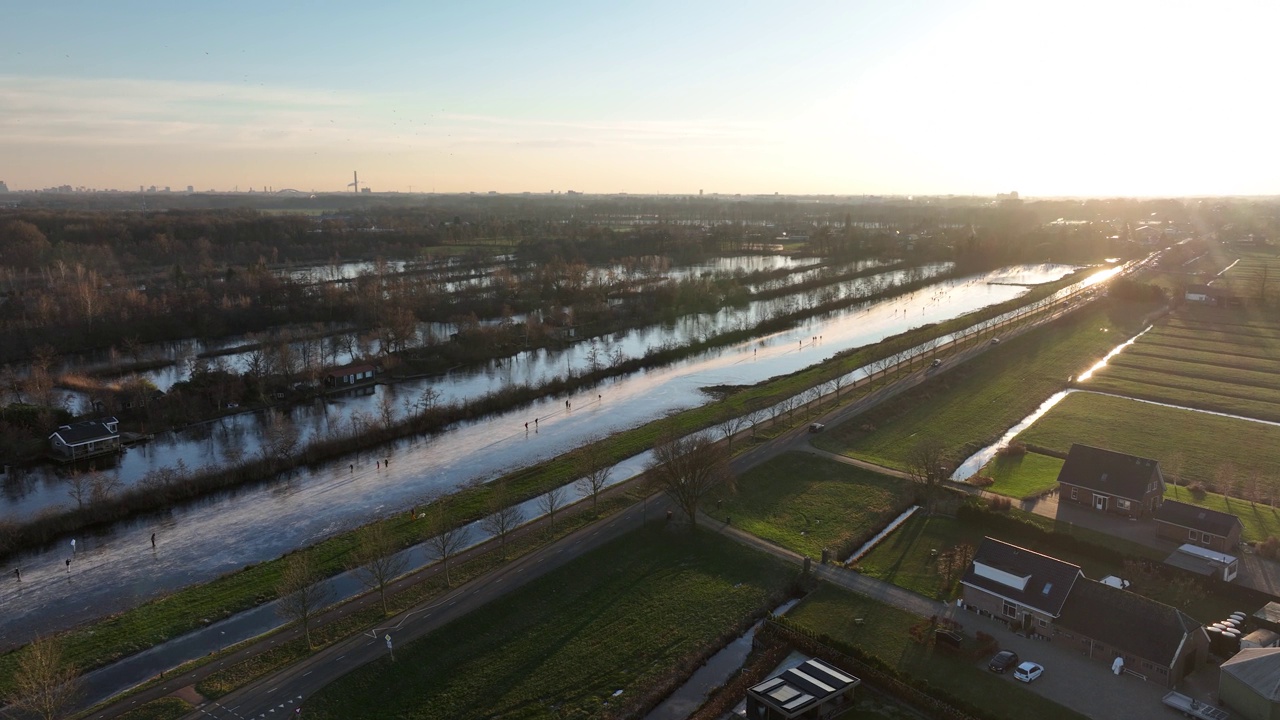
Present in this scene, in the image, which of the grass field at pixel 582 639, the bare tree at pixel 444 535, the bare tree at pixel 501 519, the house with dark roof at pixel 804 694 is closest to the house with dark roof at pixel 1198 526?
the grass field at pixel 582 639

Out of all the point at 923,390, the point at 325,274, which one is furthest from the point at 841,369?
the point at 325,274

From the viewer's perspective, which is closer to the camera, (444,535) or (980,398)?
(444,535)

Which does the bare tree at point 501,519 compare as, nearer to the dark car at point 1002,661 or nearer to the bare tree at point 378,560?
the bare tree at point 378,560

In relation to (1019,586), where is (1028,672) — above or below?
below

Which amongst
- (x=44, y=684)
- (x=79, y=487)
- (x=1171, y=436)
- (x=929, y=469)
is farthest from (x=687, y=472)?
(x=1171, y=436)

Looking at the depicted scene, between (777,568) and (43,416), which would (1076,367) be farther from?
(43,416)

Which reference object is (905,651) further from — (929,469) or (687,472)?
(929,469)

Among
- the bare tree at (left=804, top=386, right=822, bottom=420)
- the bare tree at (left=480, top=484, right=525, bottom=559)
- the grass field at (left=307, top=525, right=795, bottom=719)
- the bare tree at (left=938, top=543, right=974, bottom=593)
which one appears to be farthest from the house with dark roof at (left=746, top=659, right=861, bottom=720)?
the bare tree at (left=804, top=386, right=822, bottom=420)
